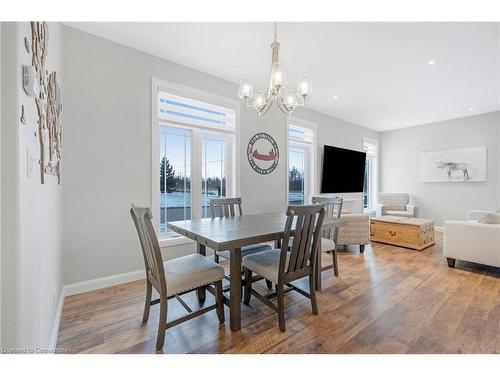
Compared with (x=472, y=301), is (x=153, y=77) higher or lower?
higher

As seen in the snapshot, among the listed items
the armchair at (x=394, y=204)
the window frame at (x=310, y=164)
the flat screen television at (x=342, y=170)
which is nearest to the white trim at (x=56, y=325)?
the window frame at (x=310, y=164)

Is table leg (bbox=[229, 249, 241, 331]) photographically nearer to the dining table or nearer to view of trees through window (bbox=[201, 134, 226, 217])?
the dining table

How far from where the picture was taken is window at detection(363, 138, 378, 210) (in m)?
6.81

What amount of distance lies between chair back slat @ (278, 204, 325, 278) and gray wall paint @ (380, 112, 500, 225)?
5.75 meters

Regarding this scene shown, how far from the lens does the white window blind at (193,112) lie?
3.03 meters

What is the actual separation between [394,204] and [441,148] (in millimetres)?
Answer: 1785

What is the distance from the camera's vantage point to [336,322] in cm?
190

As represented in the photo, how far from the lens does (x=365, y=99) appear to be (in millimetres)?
4387

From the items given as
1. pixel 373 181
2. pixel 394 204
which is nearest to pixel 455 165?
pixel 394 204

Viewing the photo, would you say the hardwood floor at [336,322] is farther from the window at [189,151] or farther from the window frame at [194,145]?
the window at [189,151]

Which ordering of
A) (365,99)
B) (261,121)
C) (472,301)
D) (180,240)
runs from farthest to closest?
(365,99), (261,121), (180,240), (472,301)

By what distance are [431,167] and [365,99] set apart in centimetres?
317
